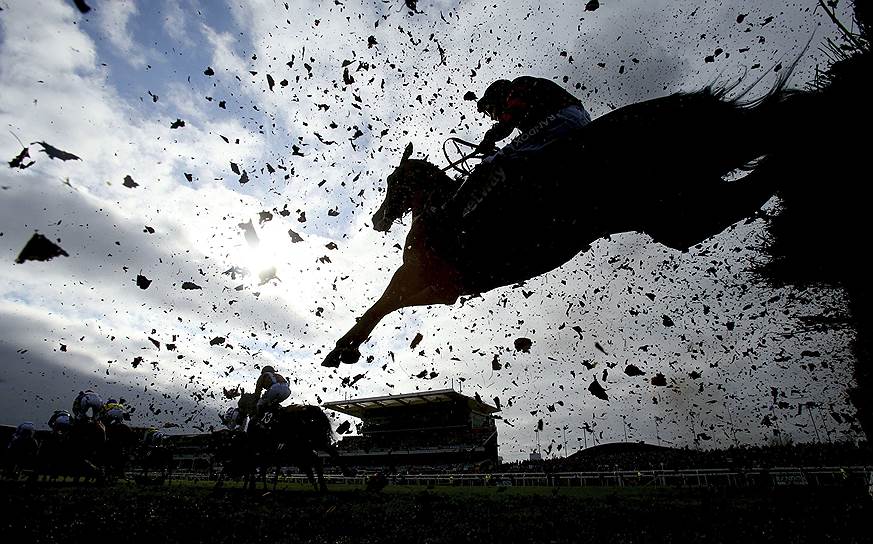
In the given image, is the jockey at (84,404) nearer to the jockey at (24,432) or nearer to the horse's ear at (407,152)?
the jockey at (24,432)

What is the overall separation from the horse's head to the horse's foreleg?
1.70 ft

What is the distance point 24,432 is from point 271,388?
976 cm

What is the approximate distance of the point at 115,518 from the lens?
508 cm

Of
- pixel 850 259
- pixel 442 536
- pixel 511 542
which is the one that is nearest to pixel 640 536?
pixel 511 542

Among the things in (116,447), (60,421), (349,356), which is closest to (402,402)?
(116,447)

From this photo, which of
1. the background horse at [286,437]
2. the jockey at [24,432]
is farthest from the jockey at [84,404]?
the background horse at [286,437]

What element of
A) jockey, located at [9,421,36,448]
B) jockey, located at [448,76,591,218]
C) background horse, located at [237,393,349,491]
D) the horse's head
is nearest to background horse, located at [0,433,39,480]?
jockey, located at [9,421,36,448]

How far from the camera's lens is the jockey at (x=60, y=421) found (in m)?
14.7

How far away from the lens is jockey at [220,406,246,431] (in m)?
13.2

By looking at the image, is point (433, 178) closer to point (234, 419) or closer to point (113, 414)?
point (234, 419)

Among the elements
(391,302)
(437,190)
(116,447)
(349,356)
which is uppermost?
(437,190)

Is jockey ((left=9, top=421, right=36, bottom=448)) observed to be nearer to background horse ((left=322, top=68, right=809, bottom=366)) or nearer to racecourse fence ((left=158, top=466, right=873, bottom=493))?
racecourse fence ((left=158, top=466, right=873, bottom=493))

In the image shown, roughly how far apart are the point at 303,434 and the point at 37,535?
357 inches

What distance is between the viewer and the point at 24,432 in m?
14.6
